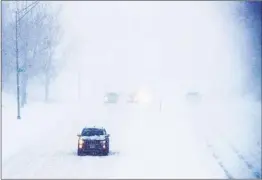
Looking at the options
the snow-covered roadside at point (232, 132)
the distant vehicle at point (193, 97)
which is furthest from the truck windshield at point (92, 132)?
the distant vehicle at point (193, 97)

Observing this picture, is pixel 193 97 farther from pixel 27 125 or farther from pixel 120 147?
Result: pixel 120 147

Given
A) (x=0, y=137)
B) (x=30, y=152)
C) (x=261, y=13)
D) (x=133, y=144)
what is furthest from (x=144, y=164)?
(x=261, y=13)

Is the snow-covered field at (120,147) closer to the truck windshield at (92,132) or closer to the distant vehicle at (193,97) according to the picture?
the truck windshield at (92,132)

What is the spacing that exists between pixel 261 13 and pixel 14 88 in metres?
30.5

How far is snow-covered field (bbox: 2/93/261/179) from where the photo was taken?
69.2ft

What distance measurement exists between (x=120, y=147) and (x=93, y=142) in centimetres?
309

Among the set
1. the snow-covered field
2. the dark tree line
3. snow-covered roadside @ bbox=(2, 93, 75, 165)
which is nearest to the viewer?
the snow-covered field

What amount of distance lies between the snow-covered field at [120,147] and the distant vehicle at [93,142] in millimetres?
385

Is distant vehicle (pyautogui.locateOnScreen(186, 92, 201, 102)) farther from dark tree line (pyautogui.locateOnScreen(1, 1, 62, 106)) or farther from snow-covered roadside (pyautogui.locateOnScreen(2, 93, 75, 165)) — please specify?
snow-covered roadside (pyautogui.locateOnScreen(2, 93, 75, 165))

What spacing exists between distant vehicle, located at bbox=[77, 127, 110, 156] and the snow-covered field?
385 millimetres

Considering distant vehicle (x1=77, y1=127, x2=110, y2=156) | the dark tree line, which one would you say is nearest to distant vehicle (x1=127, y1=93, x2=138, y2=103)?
the dark tree line

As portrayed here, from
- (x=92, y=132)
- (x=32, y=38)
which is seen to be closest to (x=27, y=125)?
(x=32, y=38)

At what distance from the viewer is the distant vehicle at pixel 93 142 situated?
2148 centimetres

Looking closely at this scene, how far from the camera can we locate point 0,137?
993 inches
